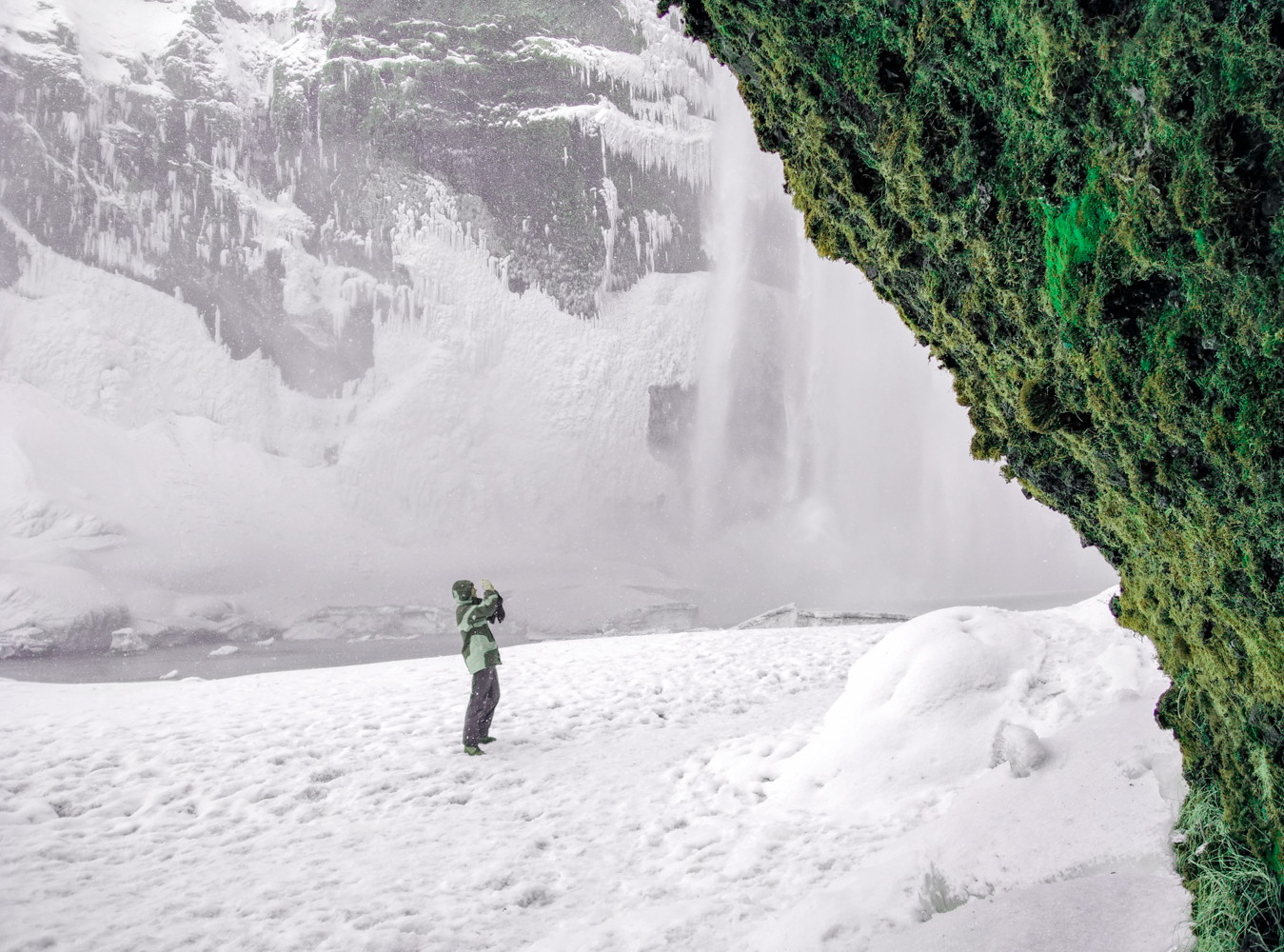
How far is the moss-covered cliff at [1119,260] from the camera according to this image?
1.24 meters

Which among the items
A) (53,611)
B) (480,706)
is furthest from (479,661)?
(53,611)

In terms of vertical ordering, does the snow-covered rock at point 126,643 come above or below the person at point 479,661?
below

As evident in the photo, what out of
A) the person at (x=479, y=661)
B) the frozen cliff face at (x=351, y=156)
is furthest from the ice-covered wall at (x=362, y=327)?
the person at (x=479, y=661)

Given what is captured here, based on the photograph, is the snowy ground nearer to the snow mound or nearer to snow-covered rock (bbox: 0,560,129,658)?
the snow mound

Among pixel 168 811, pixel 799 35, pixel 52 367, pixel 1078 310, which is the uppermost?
pixel 52 367

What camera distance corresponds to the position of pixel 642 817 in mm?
4949

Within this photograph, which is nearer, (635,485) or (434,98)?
(434,98)

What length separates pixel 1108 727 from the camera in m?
4.30

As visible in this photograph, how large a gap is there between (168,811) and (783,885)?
178 inches

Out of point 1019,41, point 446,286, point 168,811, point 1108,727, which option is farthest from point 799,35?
point 446,286

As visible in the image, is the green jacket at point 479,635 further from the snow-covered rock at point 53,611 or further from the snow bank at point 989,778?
the snow-covered rock at point 53,611

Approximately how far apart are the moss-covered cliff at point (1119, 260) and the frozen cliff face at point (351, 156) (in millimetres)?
52759

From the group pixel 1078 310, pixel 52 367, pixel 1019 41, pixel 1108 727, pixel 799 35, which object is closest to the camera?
pixel 1019 41

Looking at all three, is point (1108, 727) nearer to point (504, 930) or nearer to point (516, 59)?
point (504, 930)
